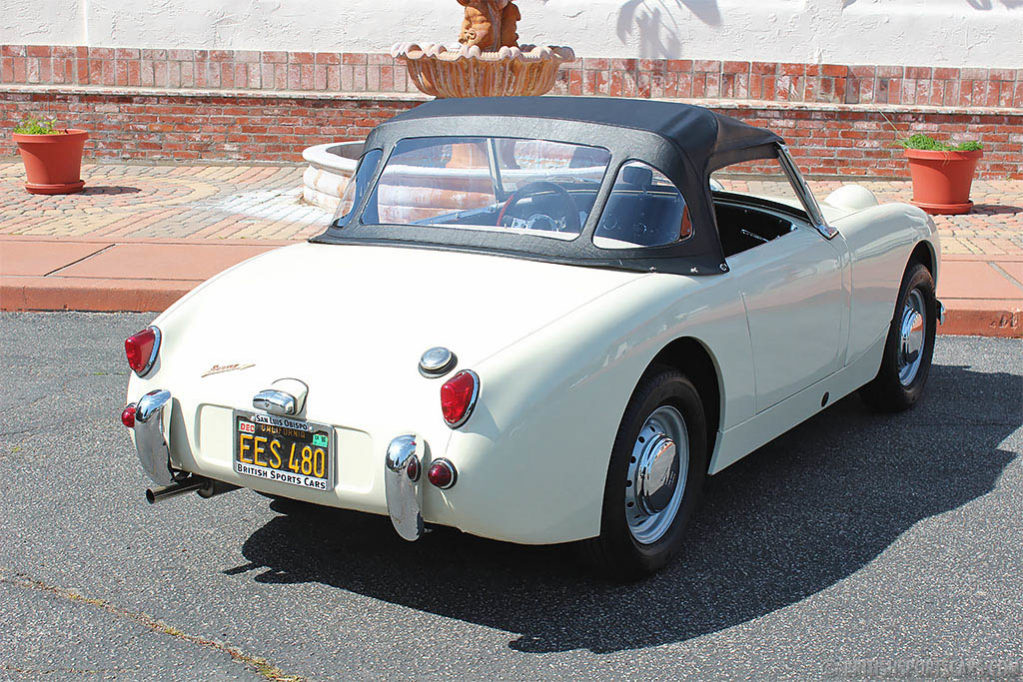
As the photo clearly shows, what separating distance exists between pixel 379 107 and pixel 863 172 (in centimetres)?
548

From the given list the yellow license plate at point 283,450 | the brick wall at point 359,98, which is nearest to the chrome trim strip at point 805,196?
the yellow license plate at point 283,450

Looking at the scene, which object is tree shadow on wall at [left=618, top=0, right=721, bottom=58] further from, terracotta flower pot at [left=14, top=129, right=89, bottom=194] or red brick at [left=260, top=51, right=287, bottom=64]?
terracotta flower pot at [left=14, top=129, right=89, bottom=194]

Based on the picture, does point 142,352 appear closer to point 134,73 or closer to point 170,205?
point 170,205

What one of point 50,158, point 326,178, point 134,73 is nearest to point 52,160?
point 50,158

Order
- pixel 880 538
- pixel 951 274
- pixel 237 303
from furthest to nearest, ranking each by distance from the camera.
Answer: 1. pixel 951 274
2. pixel 880 538
3. pixel 237 303

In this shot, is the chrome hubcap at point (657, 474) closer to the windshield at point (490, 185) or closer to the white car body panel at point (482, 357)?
the white car body panel at point (482, 357)

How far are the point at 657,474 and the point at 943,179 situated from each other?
26.0 feet

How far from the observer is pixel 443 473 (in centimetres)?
301

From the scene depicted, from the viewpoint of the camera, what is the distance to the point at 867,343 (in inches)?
189

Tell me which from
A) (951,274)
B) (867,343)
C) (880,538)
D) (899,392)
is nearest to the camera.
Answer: (880,538)

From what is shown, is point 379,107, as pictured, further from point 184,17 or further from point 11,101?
point 11,101

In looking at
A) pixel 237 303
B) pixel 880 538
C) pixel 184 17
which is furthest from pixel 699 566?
pixel 184 17

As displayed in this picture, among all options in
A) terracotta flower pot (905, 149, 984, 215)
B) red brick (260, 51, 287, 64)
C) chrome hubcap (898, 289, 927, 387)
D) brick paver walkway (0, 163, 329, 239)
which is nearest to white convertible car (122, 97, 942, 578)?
chrome hubcap (898, 289, 927, 387)

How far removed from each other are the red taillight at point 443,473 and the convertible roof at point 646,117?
1.46 metres
